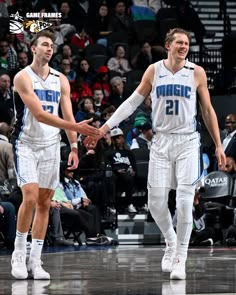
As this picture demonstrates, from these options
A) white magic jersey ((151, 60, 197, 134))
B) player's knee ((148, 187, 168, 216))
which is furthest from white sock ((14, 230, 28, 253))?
white magic jersey ((151, 60, 197, 134))

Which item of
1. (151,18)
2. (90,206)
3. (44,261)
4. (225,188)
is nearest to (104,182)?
(90,206)

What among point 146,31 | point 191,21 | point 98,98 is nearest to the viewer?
point 98,98

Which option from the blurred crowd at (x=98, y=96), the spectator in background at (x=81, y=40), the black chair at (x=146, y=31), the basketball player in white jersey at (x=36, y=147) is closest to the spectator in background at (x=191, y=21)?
the blurred crowd at (x=98, y=96)

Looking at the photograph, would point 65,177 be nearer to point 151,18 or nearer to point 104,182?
point 104,182

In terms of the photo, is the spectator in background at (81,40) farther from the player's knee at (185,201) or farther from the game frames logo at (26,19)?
the player's knee at (185,201)

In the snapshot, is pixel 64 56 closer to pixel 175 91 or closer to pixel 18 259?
pixel 175 91

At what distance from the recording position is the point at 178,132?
8859 mm

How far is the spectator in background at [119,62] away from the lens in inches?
768

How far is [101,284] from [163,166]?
137 cm

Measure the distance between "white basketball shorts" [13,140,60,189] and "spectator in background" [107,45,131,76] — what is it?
10831 mm

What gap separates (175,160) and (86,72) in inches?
396

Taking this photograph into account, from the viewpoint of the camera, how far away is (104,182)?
15609 mm

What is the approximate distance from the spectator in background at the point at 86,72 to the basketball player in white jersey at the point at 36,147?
32.0 ft

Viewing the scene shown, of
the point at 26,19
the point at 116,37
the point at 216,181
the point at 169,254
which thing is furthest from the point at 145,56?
the point at 169,254
